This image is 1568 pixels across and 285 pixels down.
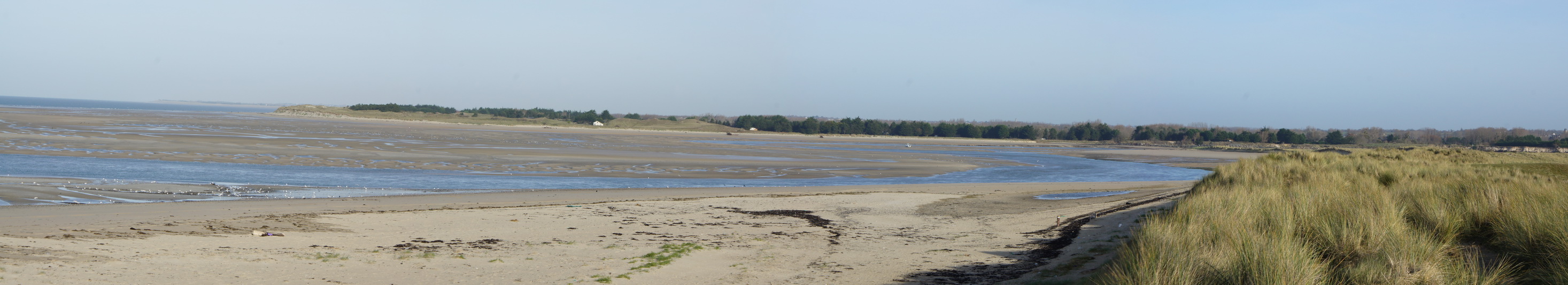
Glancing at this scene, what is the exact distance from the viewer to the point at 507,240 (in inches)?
400

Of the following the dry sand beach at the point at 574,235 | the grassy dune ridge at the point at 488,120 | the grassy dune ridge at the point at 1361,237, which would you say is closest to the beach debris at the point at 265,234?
the dry sand beach at the point at 574,235

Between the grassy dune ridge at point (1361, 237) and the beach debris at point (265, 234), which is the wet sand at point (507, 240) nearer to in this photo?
the beach debris at point (265, 234)

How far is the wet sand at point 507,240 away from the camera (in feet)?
25.1

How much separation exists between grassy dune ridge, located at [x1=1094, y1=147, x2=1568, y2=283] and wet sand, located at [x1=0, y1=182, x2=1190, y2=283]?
6.34ft

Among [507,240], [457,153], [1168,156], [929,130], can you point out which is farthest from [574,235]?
[929,130]

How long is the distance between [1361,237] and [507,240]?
8.65 metres

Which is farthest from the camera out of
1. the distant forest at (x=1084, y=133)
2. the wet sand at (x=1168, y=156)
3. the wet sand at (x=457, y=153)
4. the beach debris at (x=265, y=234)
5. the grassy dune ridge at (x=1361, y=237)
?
the distant forest at (x=1084, y=133)

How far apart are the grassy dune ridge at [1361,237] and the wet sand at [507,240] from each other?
1931 millimetres

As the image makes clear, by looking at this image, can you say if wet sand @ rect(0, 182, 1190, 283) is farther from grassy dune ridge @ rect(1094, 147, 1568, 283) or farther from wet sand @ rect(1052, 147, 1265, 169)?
wet sand @ rect(1052, 147, 1265, 169)

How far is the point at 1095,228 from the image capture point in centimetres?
1104

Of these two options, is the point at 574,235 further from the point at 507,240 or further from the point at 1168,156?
the point at 1168,156

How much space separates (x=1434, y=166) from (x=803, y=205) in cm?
1215

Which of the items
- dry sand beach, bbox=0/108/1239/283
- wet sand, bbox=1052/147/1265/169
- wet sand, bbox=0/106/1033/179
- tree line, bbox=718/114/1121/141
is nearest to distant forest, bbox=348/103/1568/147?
tree line, bbox=718/114/1121/141

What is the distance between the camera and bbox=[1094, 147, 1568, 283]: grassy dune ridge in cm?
511
